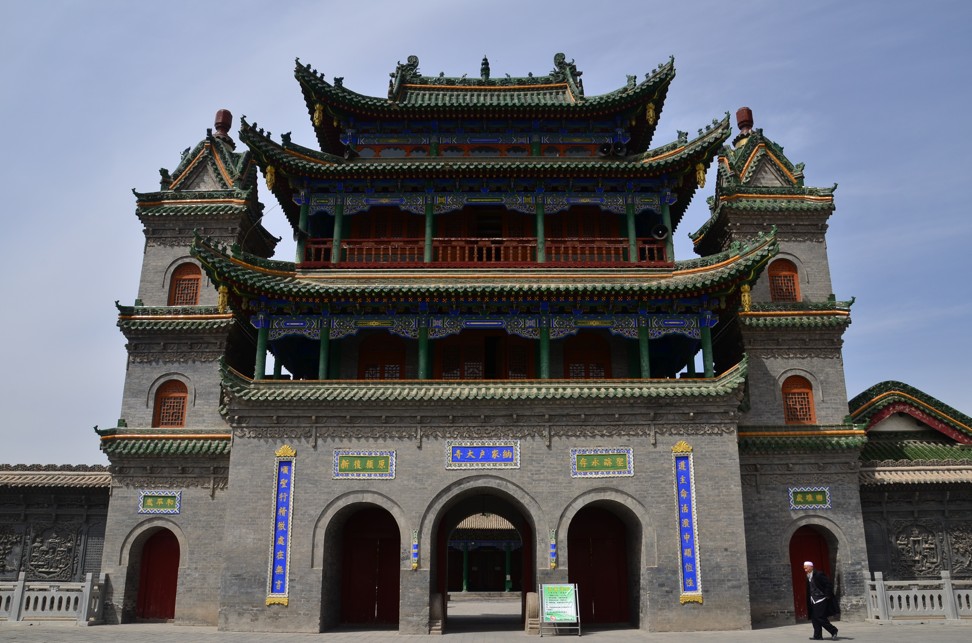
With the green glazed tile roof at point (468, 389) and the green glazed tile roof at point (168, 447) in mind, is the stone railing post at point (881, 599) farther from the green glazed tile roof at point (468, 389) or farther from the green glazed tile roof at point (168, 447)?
the green glazed tile roof at point (168, 447)

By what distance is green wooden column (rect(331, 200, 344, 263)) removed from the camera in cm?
2177

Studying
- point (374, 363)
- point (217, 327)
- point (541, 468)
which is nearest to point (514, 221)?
point (374, 363)

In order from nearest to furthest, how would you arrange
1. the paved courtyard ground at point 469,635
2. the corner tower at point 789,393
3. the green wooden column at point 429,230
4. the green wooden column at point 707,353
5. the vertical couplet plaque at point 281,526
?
the paved courtyard ground at point 469,635 < the vertical couplet plaque at point 281,526 < the green wooden column at point 707,353 < the corner tower at point 789,393 < the green wooden column at point 429,230

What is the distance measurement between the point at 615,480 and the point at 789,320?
26.6 ft

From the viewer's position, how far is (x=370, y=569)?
2059 centimetres

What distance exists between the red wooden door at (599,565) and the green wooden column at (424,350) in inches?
234

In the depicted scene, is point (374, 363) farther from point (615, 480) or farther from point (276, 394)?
point (615, 480)

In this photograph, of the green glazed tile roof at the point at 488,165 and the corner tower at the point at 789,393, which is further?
the green glazed tile roof at the point at 488,165

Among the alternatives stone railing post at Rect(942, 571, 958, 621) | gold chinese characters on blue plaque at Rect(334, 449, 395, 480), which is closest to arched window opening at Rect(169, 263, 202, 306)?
gold chinese characters on blue plaque at Rect(334, 449, 395, 480)

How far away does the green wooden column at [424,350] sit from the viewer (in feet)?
64.6

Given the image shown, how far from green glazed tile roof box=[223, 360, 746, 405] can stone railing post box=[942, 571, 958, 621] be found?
673 centimetres

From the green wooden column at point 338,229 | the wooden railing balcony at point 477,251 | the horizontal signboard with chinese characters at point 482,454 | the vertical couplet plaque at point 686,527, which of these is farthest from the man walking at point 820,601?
the green wooden column at point 338,229

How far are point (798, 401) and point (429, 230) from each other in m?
12.0

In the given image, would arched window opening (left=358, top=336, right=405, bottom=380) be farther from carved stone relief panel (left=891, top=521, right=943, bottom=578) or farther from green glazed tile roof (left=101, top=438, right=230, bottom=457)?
carved stone relief panel (left=891, top=521, right=943, bottom=578)
